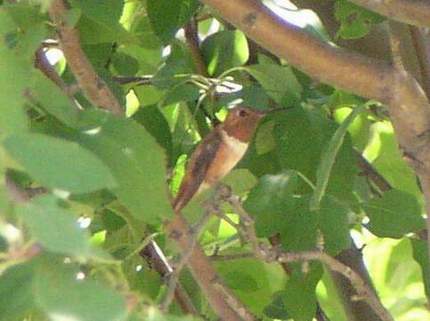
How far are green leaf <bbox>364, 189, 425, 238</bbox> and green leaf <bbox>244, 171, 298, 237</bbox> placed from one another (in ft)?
0.30

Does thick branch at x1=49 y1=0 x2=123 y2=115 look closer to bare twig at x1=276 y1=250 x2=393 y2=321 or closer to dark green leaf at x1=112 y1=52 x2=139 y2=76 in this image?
bare twig at x1=276 y1=250 x2=393 y2=321

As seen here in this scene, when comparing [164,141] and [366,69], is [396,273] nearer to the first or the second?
[164,141]

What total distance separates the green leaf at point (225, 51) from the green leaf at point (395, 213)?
259 millimetres

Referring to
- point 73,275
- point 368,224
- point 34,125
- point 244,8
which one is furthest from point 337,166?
point 73,275

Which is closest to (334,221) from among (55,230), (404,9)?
(404,9)

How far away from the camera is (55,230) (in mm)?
458

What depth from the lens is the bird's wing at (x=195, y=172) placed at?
1.05 meters

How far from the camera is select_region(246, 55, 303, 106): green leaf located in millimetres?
1108

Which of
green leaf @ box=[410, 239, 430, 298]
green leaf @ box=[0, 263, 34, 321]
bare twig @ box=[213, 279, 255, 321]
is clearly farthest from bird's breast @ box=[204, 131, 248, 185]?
green leaf @ box=[0, 263, 34, 321]

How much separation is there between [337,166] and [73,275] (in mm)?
617

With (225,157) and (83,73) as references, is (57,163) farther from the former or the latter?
(225,157)

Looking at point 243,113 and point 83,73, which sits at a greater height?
point 83,73

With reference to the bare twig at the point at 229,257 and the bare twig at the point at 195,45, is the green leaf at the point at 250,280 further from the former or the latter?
the bare twig at the point at 195,45

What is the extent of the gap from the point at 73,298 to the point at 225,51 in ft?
2.63
